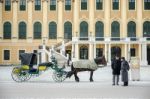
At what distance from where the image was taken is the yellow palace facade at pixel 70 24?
205 feet

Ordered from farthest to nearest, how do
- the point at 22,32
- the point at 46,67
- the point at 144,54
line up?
the point at 22,32 → the point at 144,54 → the point at 46,67

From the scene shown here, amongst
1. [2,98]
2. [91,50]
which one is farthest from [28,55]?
[91,50]

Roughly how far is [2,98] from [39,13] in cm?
4904

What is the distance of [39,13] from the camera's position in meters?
64.3

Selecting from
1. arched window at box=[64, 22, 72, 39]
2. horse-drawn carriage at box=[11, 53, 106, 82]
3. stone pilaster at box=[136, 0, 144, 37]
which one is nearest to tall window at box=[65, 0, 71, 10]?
arched window at box=[64, 22, 72, 39]

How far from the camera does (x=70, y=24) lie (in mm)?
63906

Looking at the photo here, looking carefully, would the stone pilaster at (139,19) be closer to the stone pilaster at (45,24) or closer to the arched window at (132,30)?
the arched window at (132,30)

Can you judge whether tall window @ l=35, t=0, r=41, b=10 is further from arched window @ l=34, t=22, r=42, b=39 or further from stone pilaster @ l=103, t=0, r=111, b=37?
stone pilaster @ l=103, t=0, r=111, b=37

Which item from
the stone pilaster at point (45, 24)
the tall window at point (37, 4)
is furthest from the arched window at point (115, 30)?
the tall window at point (37, 4)

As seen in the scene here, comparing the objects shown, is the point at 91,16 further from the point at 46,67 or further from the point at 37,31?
the point at 46,67

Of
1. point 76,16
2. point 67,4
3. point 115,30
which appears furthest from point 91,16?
point 67,4

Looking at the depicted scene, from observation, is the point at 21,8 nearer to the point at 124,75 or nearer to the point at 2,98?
the point at 124,75

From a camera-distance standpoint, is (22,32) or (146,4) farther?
(22,32)

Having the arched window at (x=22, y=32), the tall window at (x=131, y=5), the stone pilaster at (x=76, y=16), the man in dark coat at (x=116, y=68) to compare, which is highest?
the tall window at (x=131, y=5)
